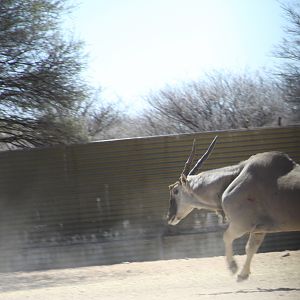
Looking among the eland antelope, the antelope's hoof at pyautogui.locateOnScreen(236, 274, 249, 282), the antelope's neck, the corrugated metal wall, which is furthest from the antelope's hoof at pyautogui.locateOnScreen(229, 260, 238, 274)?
the corrugated metal wall

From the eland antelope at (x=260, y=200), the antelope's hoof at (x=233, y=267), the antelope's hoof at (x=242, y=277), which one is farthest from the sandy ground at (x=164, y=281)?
the eland antelope at (x=260, y=200)

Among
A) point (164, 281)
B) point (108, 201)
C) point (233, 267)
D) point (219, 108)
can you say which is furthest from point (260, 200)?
point (219, 108)

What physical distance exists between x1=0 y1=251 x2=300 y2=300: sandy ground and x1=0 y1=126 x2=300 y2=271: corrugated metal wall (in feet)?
2.77

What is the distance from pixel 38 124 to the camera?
18031 mm

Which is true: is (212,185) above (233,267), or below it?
above

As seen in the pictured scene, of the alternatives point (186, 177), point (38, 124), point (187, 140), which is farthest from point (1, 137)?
point (186, 177)

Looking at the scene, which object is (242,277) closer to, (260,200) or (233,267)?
(233,267)

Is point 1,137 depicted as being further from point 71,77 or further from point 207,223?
point 207,223

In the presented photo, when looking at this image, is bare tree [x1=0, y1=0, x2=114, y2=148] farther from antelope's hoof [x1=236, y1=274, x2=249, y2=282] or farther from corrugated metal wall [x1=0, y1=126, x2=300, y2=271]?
antelope's hoof [x1=236, y1=274, x2=249, y2=282]

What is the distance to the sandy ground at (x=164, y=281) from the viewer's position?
33.0 feet

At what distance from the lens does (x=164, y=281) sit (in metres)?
11.7

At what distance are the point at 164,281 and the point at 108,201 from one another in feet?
15.5

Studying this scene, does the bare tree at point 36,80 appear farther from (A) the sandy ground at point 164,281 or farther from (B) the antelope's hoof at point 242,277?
(B) the antelope's hoof at point 242,277

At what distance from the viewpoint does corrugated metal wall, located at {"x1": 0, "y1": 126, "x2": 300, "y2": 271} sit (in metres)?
15.9
